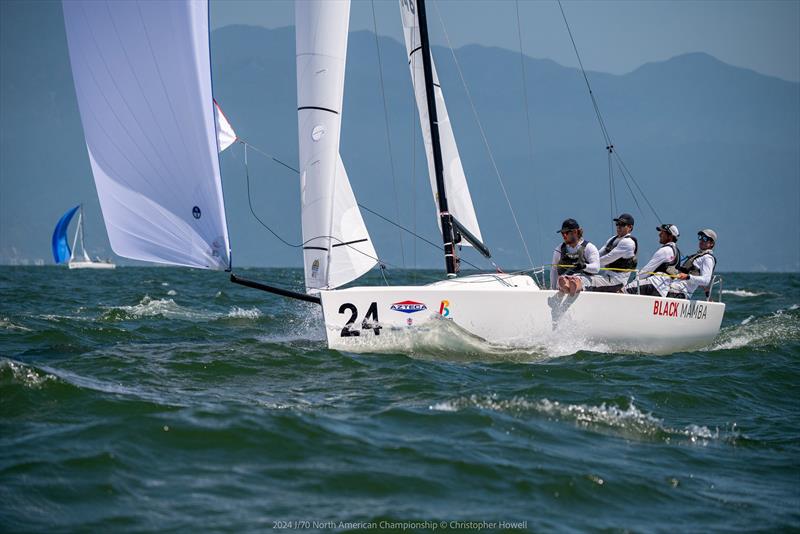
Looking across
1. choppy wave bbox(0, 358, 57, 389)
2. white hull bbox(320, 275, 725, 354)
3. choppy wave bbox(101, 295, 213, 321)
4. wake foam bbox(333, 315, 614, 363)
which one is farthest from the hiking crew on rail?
choppy wave bbox(101, 295, 213, 321)

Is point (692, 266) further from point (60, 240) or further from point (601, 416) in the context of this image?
point (60, 240)

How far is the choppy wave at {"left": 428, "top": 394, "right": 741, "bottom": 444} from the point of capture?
25.0 feet

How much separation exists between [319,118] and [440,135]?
2.69m

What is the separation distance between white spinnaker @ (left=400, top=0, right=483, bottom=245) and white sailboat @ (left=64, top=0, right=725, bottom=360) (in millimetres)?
22

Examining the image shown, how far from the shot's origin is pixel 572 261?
12.1 m

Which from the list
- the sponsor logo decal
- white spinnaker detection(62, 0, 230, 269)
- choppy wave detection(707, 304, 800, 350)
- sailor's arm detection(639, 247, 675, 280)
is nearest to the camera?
white spinnaker detection(62, 0, 230, 269)

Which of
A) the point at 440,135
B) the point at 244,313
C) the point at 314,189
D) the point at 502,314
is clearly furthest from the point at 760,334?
the point at 244,313

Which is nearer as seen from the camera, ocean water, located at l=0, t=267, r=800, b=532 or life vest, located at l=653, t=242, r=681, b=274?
ocean water, located at l=0, t=267, r=800, b=532

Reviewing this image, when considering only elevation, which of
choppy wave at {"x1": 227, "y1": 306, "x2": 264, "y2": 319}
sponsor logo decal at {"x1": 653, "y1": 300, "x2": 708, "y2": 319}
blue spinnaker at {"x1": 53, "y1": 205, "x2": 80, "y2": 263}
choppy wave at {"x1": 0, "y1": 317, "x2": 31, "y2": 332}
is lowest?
choppy wave at {"x1": 227, "y1": 306, "x2": 264, "y2": 319}

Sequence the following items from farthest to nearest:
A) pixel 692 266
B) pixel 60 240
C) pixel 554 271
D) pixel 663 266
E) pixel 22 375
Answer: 1. pixel 60 240
2. pixel 692 266
3. pixel 663 266
4. pixel 554 271
5. pixel 22 375

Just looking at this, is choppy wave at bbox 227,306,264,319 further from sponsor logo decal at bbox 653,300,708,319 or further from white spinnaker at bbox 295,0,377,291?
sponsor logo decal at bbox 653,300,708,319

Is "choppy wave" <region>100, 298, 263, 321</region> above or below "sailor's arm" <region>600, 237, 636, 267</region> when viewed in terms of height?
below

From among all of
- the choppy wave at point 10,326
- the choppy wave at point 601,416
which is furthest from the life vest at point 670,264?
the choppy wave at point 10,326

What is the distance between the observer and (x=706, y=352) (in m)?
13.1
